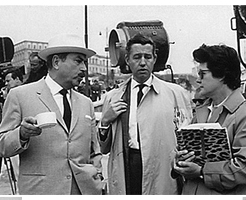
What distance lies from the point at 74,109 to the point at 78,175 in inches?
8.9

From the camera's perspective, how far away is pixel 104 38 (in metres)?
1.40

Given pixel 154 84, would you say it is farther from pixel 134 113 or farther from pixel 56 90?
pixel 56 90

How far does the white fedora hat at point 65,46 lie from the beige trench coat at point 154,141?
22cm

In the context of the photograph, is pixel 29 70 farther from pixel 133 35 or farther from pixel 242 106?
pixel 242 106

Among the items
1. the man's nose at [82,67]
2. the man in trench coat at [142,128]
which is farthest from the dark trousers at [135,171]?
the man's nose at [82,67]

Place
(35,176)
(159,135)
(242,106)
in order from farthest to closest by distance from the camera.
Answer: (159,135), (35,176), (242,106)

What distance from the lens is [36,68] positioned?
4.63 ft

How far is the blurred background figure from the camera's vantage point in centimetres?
139

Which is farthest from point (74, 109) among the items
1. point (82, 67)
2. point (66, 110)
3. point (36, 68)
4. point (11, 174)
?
point (11, 174)

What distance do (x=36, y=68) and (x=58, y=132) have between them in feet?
1.03

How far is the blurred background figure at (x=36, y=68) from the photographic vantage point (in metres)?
1.39

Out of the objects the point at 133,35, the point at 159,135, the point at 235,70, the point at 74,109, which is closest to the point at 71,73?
the point at 74,109

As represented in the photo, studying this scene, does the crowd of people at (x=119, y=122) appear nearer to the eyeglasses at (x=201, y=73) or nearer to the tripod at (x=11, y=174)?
the eyeglasses at (x=201, y=73)
